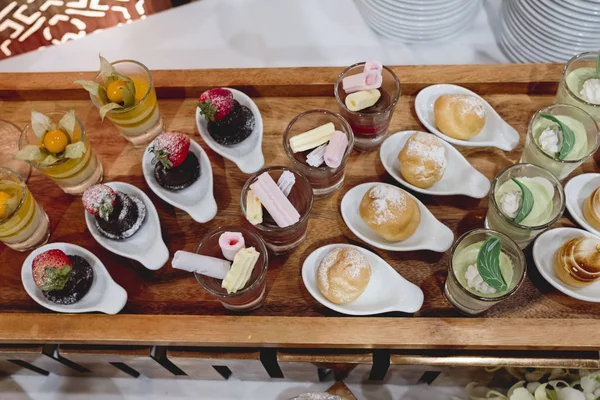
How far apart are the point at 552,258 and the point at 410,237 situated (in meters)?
0.30

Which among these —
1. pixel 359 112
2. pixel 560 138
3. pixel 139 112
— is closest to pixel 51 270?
pixel 139 112

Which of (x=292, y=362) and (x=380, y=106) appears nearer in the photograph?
(x=292, y=362)

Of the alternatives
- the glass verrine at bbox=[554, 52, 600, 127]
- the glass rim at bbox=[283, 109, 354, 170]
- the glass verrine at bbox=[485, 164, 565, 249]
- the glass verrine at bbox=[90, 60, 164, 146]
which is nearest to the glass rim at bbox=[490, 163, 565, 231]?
the glass verrine at bbox=[485, 164, 565, 249]

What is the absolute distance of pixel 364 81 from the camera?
4.48ft

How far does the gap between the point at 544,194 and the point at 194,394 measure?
3.21ft

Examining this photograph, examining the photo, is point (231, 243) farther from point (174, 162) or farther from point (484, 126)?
point (484, 126)

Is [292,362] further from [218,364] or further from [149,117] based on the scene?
[149,117]

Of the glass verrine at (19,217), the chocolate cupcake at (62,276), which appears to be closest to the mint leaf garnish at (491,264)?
the chocolate cupcake at (62,276)

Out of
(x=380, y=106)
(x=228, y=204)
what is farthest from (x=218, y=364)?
(x=380, y=106)

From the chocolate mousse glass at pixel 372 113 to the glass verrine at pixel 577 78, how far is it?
15.3 inches

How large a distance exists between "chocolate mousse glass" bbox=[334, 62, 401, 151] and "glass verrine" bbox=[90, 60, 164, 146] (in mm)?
446

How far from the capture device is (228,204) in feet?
4.54

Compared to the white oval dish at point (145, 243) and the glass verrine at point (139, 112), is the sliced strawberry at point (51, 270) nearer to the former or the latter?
the white oval dish at point (145, 243)

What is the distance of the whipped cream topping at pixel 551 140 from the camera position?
129 centimetres
